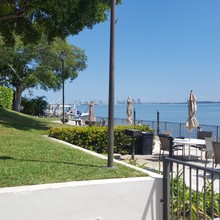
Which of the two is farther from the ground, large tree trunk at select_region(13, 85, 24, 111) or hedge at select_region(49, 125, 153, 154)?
large tree trunk at select_region(13, 85, 24, 111)

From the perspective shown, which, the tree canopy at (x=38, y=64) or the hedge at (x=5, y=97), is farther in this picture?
the tree canopy at (x=38, y=64)

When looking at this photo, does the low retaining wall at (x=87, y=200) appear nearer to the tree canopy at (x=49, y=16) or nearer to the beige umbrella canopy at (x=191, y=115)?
the beige umbrella canopy at (x=191, y=115)

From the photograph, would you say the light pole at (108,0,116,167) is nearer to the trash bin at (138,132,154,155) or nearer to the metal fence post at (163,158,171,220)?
the metal fence post at (163,158,171,220)

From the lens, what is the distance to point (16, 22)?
13039 millimetres

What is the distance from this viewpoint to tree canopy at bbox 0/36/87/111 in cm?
2950

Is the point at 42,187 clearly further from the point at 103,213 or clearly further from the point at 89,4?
the point at 89,4

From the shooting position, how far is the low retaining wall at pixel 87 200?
13.1 ft

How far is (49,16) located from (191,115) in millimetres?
6383

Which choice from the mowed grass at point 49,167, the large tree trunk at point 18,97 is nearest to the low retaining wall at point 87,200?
the mowed grass at point 49,167

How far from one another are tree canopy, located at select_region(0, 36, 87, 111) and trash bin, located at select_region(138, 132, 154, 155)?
18.0 metres

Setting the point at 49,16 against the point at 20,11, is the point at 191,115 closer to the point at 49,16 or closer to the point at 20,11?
the point at 49,16

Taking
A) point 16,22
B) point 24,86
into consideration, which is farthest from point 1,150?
point 24,86

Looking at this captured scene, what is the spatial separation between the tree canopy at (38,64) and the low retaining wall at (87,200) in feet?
79.1

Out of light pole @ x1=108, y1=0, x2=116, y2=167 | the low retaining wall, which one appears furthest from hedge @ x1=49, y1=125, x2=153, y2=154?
the low retaining wall
